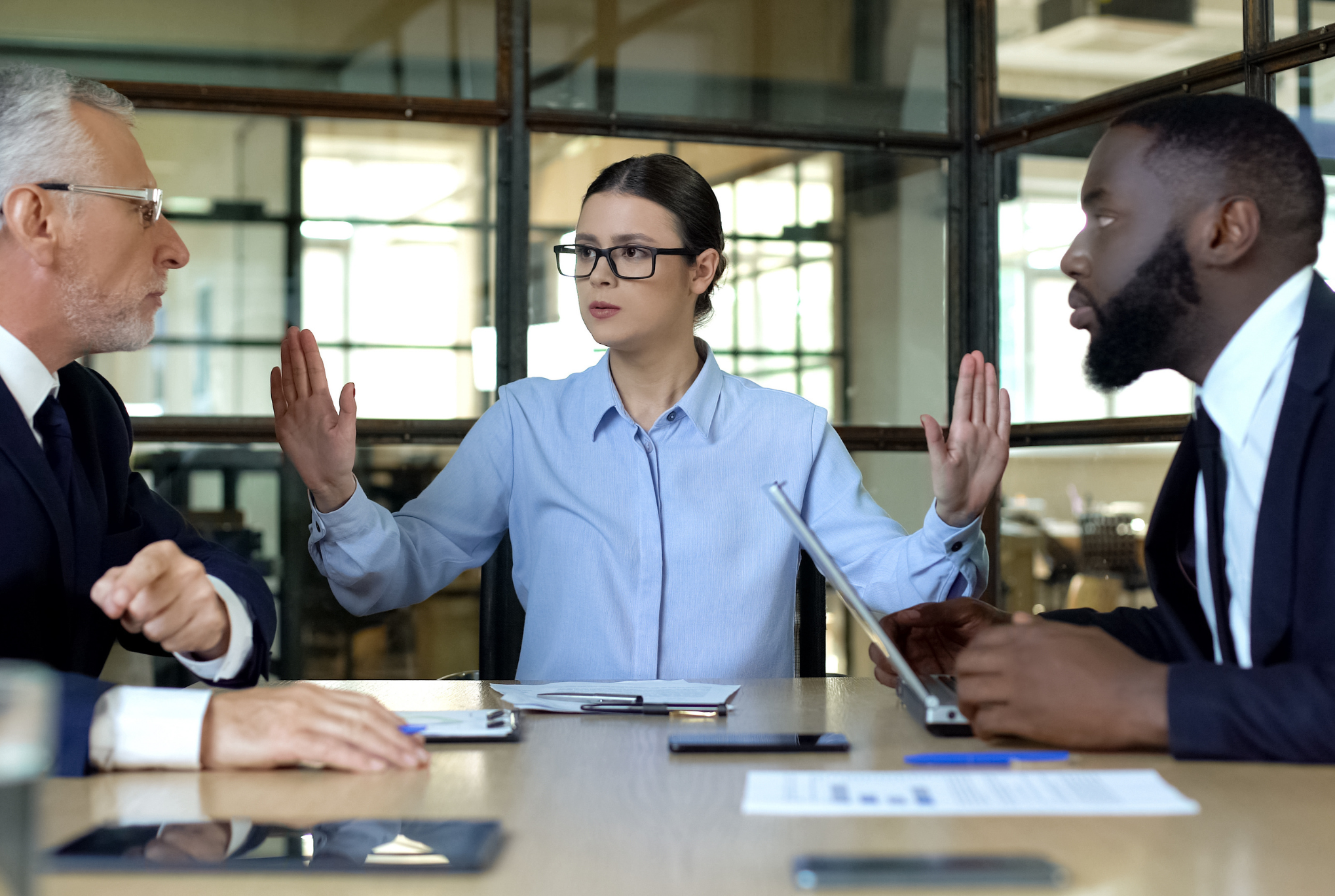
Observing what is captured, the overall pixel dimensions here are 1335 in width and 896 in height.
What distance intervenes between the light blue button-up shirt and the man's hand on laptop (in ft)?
1.16

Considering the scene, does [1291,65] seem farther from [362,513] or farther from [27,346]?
[27,346]

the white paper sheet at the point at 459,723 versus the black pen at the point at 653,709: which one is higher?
the white paper sheet at the point at 459,723

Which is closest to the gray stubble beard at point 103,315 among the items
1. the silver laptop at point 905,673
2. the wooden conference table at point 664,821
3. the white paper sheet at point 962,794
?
the wooden conference table at point 664,821

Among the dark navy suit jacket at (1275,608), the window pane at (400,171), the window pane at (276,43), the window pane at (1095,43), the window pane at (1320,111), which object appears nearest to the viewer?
the dark navy suit jacket at (1275,608)

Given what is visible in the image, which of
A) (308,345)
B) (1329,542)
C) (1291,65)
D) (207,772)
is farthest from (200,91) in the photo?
(1329,542)

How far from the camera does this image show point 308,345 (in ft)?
6.51

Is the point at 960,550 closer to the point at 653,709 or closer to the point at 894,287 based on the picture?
the point at 653,709

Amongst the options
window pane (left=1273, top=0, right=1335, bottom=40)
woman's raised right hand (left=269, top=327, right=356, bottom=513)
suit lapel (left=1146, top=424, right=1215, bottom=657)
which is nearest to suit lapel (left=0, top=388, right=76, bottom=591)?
woman's raised right hand (left=269, top=327, right=356, bottom=513)

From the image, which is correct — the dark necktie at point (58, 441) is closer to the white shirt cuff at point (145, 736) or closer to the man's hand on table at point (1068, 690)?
the white shirt cuff at point (145, 736)

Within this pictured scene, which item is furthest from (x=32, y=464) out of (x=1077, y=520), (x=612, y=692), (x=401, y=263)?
(x=1077, y=520)

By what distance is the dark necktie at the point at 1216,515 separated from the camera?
1.42 m

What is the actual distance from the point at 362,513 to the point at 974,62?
8.78ft

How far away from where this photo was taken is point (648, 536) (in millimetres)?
2184

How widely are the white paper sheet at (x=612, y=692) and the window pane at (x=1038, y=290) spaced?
7.42 ft
